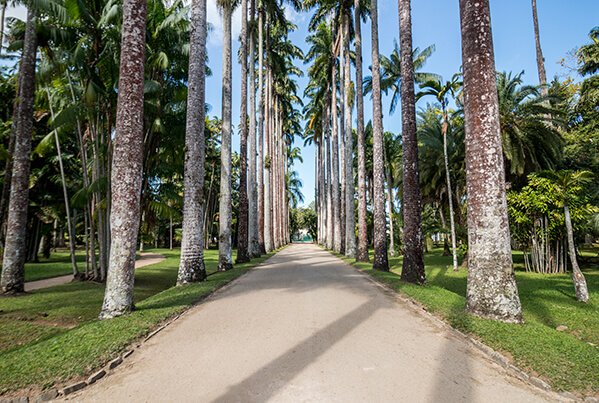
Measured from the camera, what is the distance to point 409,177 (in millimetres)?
10172

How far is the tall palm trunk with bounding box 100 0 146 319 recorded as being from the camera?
637cm

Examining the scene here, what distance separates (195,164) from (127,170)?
4.23 m

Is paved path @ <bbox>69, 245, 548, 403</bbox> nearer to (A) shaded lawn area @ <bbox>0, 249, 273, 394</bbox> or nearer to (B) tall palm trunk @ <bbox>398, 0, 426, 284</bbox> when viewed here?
(A) shaded lawn area @ <bbox>0, 249, 273, 394</bbox>

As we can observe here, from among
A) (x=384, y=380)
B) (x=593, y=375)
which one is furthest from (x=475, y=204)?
(x=384, y=380)

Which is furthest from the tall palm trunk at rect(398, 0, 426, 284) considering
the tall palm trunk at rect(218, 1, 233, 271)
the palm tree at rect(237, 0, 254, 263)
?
the palm tree at rect(237, 0, 254, 263)

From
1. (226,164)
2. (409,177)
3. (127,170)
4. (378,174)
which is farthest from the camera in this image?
(226,164)

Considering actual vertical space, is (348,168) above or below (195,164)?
above

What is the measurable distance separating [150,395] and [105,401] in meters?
0.41

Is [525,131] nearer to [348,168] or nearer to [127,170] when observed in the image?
[348,168]

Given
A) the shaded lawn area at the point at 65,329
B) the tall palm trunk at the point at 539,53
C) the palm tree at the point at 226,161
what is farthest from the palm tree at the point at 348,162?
the tall palm trunk at the point at 539,53

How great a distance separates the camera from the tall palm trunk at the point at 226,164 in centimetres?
1475

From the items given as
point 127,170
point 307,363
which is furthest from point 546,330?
point 127,170

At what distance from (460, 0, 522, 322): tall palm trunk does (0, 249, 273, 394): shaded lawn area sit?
6.02 metres

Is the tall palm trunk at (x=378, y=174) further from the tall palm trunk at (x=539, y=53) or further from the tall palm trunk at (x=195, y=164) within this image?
the tall palm trunk at (x=539, y=53)
